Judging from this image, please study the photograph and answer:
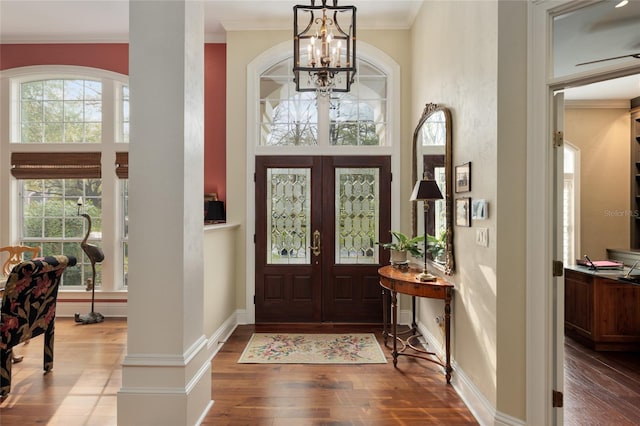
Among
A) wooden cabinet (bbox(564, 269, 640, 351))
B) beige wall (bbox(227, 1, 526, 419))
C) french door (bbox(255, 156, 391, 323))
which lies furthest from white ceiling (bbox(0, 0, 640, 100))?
wooden cabinet (bbox(564, 269, 640, 351))

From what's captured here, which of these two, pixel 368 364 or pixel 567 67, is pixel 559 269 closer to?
pixel 567 67

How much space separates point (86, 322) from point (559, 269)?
5204 millimetres

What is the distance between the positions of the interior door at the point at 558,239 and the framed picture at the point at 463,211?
0.66 metres

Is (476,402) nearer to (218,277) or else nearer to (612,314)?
(612,314)

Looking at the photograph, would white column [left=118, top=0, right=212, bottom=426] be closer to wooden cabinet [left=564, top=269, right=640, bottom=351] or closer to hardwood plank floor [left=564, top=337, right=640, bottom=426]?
hardwood plank floor [left=564, top=337, right=640, bottom=426]

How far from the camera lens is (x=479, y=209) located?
2611 mm

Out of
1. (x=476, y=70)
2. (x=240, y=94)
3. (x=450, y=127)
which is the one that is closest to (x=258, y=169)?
(x=240, y=94)

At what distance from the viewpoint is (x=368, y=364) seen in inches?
136

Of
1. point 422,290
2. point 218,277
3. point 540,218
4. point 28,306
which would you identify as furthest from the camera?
point 218,277

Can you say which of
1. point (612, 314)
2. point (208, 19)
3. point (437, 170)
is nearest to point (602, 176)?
point (612, 314)

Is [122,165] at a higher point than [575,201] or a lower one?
higher

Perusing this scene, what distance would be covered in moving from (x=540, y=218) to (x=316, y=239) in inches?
114

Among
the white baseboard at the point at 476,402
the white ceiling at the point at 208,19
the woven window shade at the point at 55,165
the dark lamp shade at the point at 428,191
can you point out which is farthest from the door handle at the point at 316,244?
the woven window shade at the point at 55,165

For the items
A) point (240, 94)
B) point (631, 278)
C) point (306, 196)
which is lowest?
point (631, 278)
